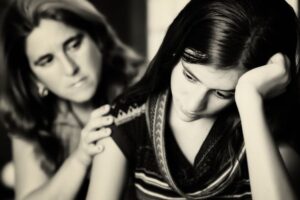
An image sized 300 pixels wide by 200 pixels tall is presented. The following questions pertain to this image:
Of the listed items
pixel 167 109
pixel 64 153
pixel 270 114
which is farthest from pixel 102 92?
pixel 270 114

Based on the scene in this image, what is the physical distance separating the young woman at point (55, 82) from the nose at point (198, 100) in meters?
0.25

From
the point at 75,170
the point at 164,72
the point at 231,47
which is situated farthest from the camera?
the point at 75,170

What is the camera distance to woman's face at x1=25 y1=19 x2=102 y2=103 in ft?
3.26

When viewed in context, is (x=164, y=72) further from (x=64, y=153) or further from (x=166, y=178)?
(x=64, y=153)

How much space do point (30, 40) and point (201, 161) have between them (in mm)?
503

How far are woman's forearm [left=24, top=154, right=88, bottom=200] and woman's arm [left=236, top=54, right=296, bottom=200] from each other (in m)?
0.40

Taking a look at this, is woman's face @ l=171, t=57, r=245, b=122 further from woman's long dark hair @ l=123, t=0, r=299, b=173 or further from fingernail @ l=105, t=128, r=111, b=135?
fingernail @ l=105, t=128, r=111, b=135

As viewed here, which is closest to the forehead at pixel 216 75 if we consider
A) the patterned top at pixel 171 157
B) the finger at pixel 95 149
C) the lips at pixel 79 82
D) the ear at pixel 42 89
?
the patterned top at pixel 171 157

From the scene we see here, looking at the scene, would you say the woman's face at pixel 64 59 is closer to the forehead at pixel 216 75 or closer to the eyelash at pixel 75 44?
the eyelash at pixel 75 44

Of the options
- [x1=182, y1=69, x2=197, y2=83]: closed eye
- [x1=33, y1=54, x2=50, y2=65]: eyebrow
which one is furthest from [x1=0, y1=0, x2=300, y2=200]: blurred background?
[x1=182, y1=69, x2=197, y2=83]: closed eye

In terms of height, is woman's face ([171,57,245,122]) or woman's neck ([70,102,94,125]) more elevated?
woman's face ([171,57,245,122])

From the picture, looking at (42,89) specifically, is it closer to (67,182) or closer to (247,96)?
(67,182)

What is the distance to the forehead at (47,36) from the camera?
3.25 feet

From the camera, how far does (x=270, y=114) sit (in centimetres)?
85
